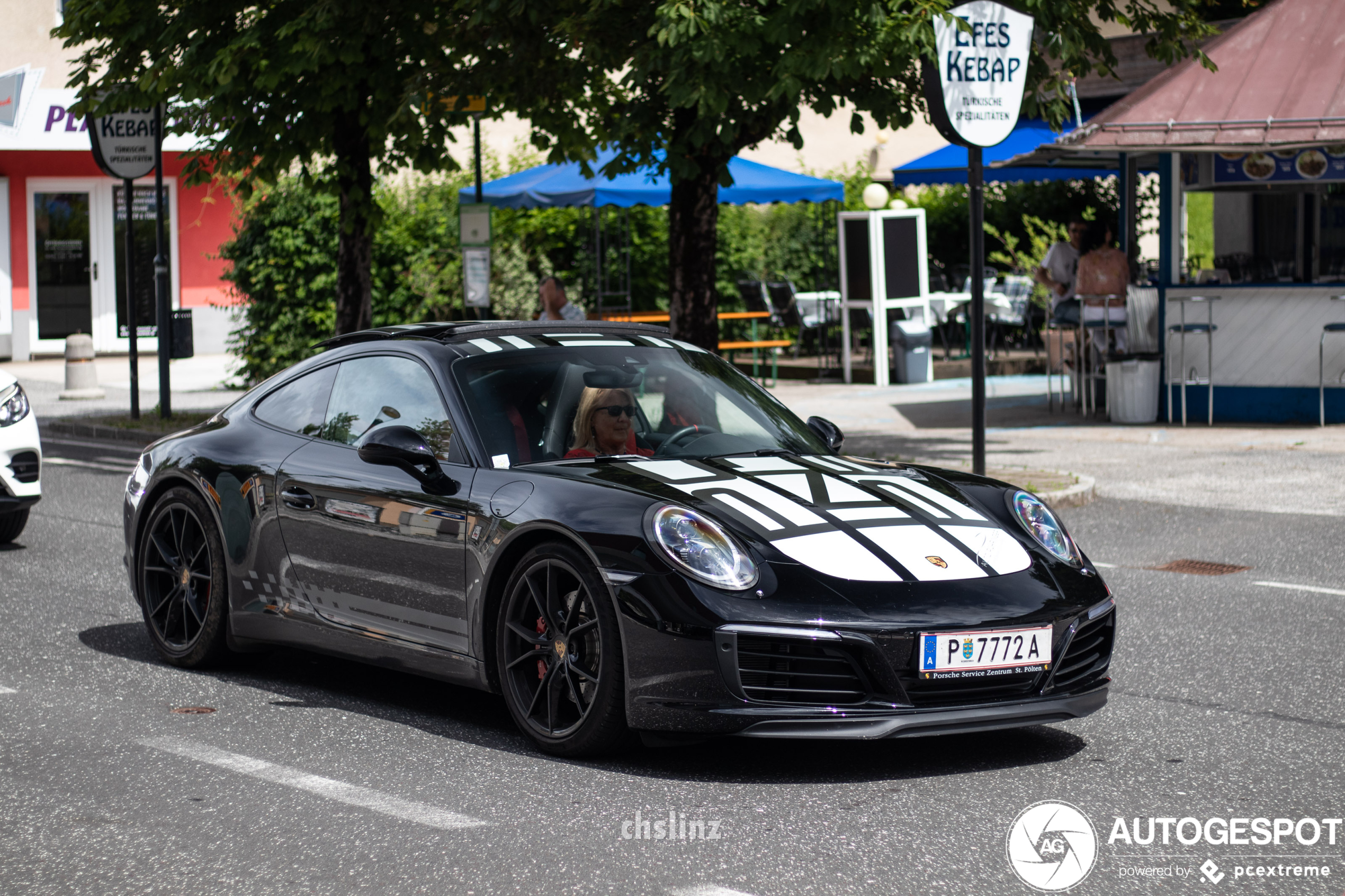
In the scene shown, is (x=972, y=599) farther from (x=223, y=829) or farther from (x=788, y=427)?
(x=223, y=829)

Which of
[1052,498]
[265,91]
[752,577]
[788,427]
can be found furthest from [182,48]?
[752,577]

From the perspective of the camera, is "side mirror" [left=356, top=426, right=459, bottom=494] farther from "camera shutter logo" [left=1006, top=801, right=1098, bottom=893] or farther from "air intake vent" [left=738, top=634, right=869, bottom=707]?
"camera shutter logo" [left=1006, top=801, right=1098, bottom=893]

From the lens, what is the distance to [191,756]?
18.1 ft

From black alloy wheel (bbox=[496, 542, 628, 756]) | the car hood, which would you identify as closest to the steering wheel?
the car hood

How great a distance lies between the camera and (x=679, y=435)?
615 cm

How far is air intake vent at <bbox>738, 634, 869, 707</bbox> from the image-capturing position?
496 cm

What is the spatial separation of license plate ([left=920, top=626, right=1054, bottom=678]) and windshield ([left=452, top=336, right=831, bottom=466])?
4.36ft

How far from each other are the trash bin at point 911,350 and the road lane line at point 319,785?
17168mm

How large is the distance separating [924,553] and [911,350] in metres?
17.2

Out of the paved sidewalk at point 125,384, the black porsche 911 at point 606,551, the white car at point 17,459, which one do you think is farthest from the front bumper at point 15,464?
the paved sidewalk at point 125,384

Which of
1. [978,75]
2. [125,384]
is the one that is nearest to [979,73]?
[978,75]

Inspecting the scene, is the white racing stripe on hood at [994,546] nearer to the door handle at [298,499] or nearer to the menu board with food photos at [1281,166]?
the door handle at [298,499]

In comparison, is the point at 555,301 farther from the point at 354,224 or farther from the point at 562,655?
the point at 562,655

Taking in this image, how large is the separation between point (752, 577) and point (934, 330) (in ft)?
76.2
